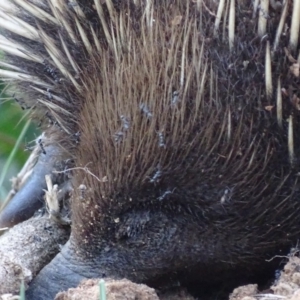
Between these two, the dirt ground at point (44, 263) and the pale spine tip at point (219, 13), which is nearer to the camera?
the dirt ground at point (44, 263)

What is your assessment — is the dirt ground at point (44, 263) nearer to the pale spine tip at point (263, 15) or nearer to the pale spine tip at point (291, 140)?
the pale spine tip at point (291, 140)

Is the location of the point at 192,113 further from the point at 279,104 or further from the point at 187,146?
the point at 279,104

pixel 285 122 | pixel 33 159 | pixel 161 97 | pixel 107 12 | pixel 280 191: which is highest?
pixel 107 12

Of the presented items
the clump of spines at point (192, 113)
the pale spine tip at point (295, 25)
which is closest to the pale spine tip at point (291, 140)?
the clump of spines at point (192, 113)

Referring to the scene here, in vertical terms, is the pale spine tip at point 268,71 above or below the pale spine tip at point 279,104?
above

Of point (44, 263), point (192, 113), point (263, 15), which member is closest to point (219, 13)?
point (263, 15)

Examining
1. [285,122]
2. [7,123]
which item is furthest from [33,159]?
[285,122]

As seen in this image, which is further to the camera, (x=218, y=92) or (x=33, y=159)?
(x=33, y=159)

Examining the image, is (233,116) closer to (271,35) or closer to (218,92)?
(218,92)
